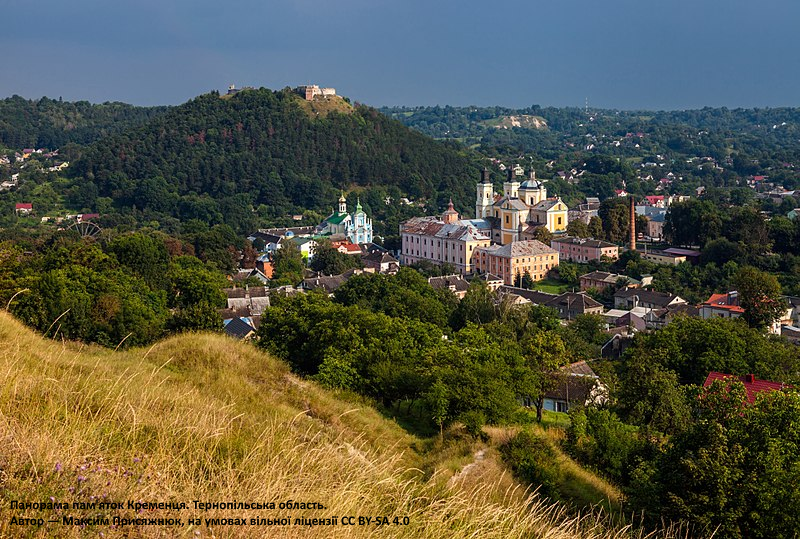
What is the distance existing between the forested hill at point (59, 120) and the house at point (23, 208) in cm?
4160

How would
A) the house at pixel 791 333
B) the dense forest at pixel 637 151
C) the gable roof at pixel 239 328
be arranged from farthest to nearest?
the dense forest at pixel 637 151, the house at pixel 791 333, the gable roof at pixel 239 328

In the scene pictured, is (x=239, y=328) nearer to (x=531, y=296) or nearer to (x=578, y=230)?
(x=531, y=296)

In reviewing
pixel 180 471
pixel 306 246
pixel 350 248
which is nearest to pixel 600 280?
pixel 350 248

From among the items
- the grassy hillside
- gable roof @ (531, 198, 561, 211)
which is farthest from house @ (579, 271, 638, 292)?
the grassy hillside

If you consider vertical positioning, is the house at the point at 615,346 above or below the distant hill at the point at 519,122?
below

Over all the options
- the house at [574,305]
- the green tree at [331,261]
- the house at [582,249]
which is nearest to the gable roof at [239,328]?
the house at [574,305]

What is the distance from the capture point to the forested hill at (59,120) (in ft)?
342

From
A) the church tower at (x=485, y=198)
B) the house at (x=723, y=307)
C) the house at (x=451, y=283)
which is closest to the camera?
the house at (x=723, y=307)

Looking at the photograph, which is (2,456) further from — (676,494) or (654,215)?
(654,215)

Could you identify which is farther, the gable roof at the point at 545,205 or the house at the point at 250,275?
the gable roof at the point at 545,205

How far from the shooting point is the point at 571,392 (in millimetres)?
18047

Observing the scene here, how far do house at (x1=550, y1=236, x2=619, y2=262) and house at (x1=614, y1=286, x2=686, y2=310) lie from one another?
736cm

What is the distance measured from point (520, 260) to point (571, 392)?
25.0 m

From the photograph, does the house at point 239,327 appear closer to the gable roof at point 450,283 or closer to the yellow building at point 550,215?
the gable roof at point 450,283
